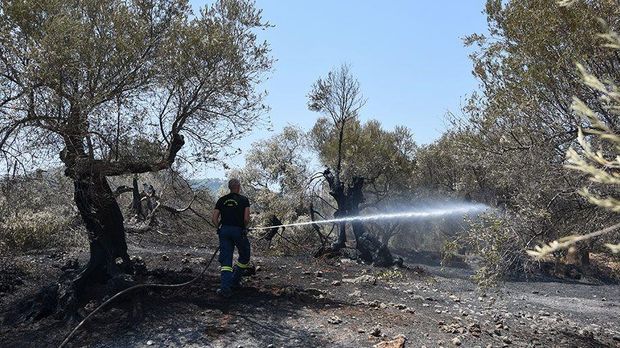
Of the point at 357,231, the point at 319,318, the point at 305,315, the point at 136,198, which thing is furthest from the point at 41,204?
the point at 357,231

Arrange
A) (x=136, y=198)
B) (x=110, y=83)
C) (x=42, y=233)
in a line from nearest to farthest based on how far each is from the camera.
→ 1. (x=110, y=83)
2. (x=136, y=198)
3. (x=42, y=233)

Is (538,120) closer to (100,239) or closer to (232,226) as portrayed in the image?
(232,226)

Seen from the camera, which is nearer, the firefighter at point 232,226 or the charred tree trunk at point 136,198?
the firefighter at point 232,226

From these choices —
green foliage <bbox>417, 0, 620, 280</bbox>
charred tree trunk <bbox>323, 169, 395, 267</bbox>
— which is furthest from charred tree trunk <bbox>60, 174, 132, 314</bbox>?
charred tree trunk <bbox>323, 169, 395, 267</bbox>

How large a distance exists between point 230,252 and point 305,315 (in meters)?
1.95

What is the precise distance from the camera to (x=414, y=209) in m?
36.0

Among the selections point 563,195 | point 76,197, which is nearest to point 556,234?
point 563,195

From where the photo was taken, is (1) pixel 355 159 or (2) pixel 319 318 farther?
(1) pixel 355 159

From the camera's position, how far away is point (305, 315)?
8.62 m

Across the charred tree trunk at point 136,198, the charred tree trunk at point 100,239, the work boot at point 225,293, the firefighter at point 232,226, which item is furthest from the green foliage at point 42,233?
the work boot at point 225,293

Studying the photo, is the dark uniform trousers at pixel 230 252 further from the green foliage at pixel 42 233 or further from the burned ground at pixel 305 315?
the green foliage at pixel 42 233

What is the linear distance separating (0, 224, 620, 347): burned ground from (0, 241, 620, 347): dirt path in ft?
0.06

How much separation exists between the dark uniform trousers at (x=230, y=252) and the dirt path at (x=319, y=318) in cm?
33

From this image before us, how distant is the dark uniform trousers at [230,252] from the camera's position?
938 centimetres
